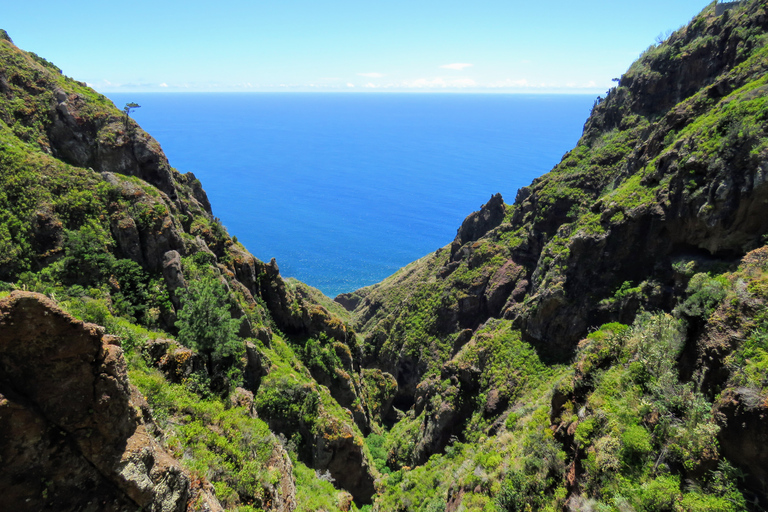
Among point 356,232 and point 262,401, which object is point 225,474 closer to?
point 262,401

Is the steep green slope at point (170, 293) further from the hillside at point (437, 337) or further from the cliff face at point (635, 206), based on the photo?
the cliff face at point (635, 206)

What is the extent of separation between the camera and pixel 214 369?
2186 cm

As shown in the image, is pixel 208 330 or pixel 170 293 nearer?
pixel 208 330

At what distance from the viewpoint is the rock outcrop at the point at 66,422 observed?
686 centimetres

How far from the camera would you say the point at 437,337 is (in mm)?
52719

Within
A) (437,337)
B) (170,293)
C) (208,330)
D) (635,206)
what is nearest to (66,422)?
(208,330)

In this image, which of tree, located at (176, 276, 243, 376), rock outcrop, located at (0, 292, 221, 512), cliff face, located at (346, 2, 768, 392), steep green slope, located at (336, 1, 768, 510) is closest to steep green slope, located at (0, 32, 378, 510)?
tree, located at (176, 276, 243, 376)

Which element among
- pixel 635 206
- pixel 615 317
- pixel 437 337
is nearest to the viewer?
pixel 615 317

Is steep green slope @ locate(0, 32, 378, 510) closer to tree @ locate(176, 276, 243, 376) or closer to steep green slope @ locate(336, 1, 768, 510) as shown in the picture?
tree @ locate(176, 276, 243, 376)

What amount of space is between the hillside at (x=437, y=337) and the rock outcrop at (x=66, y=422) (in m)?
0.04

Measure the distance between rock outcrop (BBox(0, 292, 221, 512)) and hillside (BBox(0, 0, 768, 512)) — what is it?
0.13ft

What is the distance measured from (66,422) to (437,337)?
48342mm

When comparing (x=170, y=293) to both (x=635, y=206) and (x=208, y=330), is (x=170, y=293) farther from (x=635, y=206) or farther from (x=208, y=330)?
(x=635, y=206)

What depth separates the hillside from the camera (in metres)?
8.64
